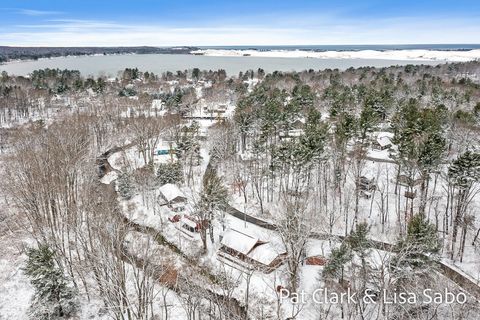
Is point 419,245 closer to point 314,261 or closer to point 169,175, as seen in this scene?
point 314,261

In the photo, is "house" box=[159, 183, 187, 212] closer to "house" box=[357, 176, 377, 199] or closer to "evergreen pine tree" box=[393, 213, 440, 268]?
"house" box=[357, 176, 377, 199]

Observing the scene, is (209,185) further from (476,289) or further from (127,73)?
(127,73)

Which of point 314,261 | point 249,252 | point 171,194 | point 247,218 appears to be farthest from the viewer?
point 171,194

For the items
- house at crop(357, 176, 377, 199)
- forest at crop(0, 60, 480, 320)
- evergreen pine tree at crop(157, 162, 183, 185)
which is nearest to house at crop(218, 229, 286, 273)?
forest at crop(0, 60, 480, 320)

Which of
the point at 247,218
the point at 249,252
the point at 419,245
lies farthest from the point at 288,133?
the point at 419,245

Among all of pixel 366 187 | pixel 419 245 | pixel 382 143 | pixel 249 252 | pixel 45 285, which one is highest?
pixel 382 143

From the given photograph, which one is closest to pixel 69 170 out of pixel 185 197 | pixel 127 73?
pixel 185 197
